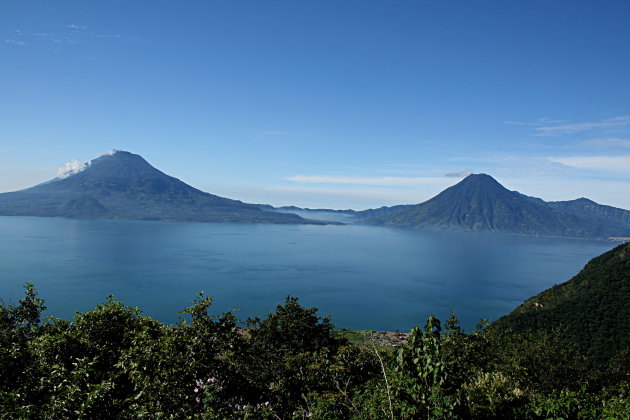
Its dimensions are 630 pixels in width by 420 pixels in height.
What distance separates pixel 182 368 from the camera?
354 inches

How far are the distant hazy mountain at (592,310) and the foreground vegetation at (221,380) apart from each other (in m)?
33.0

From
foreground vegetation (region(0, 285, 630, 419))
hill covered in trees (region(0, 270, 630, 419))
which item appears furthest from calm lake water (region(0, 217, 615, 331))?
hill covered in trees (region(0, 270, 630, 419))

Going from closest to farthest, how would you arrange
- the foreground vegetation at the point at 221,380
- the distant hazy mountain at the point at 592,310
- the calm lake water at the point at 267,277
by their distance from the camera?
1. the foreground vegetation at the point at 221,380
2. the distant hazy mountain at the point at 592,310
3. the calm lake water at the point at 267,277

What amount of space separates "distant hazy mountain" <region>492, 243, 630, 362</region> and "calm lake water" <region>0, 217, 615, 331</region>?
1570cm

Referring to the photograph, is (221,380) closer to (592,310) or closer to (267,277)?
(592,310)

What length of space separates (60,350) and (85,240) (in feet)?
572

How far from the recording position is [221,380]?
31.9 ft

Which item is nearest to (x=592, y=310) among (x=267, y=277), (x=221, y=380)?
(x=221, y=380)

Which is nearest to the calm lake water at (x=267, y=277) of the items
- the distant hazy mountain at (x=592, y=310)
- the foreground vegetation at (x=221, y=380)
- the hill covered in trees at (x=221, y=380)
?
the distant hazy mountain at (x=592, y=310)

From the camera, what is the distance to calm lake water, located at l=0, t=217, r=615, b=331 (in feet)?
239

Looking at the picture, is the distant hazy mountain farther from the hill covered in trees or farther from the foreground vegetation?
the foreground vegetation

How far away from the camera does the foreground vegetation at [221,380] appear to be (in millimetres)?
7223

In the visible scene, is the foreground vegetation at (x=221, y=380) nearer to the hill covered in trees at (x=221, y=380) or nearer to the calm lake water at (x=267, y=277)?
the hill covered in trees at (x=221, y=380)

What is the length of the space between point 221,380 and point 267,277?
310 ft
